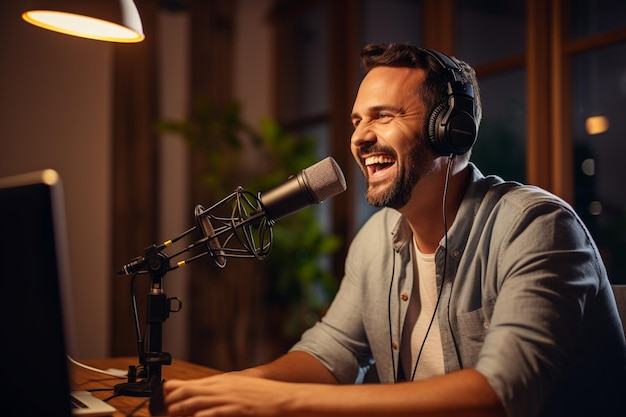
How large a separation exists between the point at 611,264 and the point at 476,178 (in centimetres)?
151

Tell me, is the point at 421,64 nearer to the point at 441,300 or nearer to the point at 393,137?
the point at 393,137

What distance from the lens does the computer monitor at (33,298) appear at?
837 mm

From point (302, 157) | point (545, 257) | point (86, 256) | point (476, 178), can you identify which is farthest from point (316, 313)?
point (545, 257)

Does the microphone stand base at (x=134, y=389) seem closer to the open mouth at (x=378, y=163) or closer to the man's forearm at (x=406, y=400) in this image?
the man's forearm at (x=406, y=400)

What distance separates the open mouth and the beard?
2cm

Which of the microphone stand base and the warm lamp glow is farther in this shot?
the warm lamp glow

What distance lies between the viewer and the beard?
159 cm

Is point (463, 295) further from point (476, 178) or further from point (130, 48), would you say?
point (130, 48)

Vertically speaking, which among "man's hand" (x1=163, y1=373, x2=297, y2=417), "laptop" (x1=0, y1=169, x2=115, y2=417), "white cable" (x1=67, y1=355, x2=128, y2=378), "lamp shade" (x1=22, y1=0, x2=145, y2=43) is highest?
"lamp shade" (x1=22, y1=0, x2=145, y2=43)

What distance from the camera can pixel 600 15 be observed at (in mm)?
2871

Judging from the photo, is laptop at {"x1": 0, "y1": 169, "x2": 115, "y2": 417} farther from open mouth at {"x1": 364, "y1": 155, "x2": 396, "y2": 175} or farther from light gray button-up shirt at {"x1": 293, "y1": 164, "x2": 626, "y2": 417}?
open mouth at {"x1": 364, "y1": 155, "x2": 396, "y2": 175}

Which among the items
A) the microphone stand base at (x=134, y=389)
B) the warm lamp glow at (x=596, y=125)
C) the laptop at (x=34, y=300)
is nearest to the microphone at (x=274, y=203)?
the microphone stand base at (x=134, y=389)

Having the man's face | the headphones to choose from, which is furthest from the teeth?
the headphones

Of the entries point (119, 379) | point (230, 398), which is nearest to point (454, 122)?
point (230, 398)
